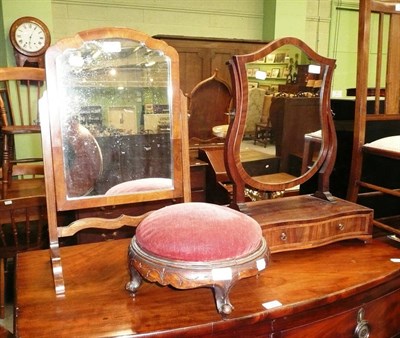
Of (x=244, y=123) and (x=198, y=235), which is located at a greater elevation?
(x=244, y=123)

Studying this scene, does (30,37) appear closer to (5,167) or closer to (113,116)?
(5,167)

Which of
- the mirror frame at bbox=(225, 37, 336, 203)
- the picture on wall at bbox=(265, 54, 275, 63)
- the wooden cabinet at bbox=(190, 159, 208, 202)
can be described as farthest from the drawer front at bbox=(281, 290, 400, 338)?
the wooden cabinet at bbox=(190, 159, 208, 202)

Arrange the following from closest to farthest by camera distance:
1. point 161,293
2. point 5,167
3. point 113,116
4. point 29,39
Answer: point 161,293 → point 113,116 → point 5,167 → point 29,39

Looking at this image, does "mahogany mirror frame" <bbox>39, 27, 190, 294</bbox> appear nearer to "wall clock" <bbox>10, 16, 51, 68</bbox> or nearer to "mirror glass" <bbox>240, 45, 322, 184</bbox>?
"mirror glass" <bbox>240, 45, 322, 184</bbox>

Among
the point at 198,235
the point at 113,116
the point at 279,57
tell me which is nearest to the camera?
the point at 198,235

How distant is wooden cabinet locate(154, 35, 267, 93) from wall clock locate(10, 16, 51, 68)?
3.44 ft

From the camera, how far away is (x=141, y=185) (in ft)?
4.24

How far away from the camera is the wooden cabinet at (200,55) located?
385cm

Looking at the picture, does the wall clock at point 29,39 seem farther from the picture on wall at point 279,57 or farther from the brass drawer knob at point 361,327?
the brass drawer knob at point 361,327

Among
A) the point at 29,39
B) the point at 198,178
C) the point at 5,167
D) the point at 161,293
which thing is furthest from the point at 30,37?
the point at 161,293

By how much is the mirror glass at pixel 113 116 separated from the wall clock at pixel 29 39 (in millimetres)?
2549

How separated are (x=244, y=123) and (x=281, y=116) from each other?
1.03 feet

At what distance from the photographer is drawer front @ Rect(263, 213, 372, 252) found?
1262mm

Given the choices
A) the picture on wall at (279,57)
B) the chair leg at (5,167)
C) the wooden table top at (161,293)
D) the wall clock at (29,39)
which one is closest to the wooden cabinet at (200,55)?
the wall clock at (29,39)
